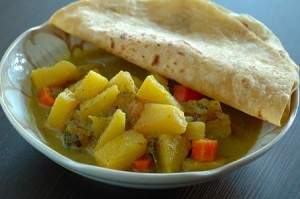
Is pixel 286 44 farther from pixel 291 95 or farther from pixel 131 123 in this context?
pixel 131 123

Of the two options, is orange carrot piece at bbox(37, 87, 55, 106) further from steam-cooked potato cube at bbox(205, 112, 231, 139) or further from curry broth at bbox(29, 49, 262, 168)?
steam-cooked potato cube at bbox(205, 112, 231, 139)

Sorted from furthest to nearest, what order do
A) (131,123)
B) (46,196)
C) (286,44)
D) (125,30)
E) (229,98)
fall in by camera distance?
(286,44) → (125,30) → (229,98) → (131,123) → (46,196)

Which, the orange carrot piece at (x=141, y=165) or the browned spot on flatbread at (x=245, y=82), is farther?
the browned spot on flatbread at (x=245, y=82)

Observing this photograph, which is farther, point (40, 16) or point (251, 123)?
point (40, 16)

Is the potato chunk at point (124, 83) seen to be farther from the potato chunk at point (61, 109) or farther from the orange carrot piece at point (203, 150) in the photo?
the orange carrot piece at point (203, 150)

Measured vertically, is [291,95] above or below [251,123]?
above

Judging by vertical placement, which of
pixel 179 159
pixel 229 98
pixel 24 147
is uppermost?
pixel 229 98

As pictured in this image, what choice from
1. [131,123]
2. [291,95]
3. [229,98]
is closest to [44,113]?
[131,123]

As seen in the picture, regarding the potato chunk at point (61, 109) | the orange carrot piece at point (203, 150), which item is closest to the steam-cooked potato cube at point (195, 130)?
the orange carrot piece at point (203, 150)

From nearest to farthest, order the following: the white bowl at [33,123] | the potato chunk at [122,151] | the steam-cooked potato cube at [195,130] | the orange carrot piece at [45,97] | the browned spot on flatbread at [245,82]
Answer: the white bowl at [33,123] < the potato chunk at [122,151] < the steam-cooked potato cube at [195,130] < the browned spot on flatbread at [245,82] < the orange carrot piece at [45,97]
